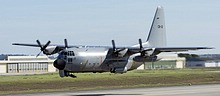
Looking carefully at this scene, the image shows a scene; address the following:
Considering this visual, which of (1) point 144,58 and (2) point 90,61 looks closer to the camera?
(2) point 90,61

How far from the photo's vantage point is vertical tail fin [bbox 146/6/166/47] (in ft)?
180

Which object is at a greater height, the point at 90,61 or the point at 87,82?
the point at 90,61

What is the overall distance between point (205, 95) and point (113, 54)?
9.38 m

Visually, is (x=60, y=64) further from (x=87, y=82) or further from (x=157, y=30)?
(x=87, y=82)

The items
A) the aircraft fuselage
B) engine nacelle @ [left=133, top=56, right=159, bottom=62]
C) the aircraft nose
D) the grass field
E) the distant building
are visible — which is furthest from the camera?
the distant building

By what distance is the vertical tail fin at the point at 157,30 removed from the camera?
54.8 m

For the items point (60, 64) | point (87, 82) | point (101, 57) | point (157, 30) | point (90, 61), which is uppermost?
point (157, 30)

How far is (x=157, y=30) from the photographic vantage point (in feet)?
181

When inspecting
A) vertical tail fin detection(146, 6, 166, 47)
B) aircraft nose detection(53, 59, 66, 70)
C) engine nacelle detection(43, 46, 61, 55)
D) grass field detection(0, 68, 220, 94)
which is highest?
vertical tail fin detection(146, 6, 166, 47)

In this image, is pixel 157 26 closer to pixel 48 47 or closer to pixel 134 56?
pixel 134 56

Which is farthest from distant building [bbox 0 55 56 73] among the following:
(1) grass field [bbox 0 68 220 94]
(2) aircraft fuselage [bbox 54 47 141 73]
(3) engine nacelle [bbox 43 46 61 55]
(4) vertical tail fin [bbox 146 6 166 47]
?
(2) aircraft fuselage [bbox 54 47 141 73]

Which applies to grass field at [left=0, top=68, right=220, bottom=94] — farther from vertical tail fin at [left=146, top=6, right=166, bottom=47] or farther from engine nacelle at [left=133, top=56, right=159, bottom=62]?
engine nacelle at [left=133, top=56, right=159, bottom=62]

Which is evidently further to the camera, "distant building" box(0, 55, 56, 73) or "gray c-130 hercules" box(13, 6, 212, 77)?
"distant building" box(0, 55, 56, 73)

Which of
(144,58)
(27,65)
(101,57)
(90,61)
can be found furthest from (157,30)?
(27,65)
